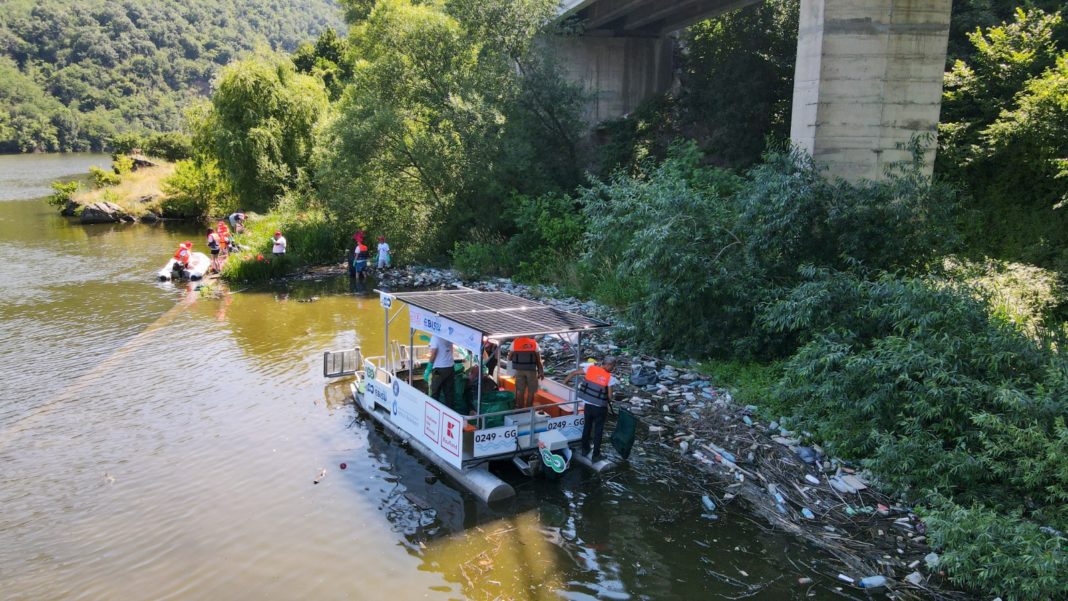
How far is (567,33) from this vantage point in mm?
28328

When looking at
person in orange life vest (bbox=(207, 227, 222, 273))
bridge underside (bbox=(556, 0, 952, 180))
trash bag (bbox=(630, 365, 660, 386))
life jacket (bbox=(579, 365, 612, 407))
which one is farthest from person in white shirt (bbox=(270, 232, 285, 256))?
life jacket (bbox=(579, 365, 612, 407))

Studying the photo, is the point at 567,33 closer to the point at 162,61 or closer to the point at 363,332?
the point at 363,332

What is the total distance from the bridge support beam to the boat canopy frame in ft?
65.7

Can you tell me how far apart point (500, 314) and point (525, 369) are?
2.97 feet

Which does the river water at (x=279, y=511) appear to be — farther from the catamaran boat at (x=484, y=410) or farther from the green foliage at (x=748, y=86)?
the green foliage at (x=748, y=86)

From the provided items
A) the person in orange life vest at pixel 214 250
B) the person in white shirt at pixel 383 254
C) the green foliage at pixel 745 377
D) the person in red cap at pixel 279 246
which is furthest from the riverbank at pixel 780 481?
the person in orange life vest at pixel 214 250

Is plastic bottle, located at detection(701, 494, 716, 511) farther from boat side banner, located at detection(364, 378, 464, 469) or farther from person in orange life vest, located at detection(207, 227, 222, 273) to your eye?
person in orange life vest, located at detection(207, 227, 222, 273)

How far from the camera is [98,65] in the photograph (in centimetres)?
11594

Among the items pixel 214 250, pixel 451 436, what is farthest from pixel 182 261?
pixel 451 436

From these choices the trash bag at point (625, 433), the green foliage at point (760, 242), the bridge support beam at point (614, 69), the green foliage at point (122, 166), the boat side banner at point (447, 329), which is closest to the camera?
the boat side banner at point (447, 329)

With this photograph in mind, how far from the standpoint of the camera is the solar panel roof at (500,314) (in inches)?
376

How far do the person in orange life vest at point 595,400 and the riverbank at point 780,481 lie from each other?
41.7 inches

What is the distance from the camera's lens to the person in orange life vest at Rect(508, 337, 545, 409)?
33.0ft

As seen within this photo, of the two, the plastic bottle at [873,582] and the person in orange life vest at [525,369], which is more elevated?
the person in orange life vest at [525,369]
